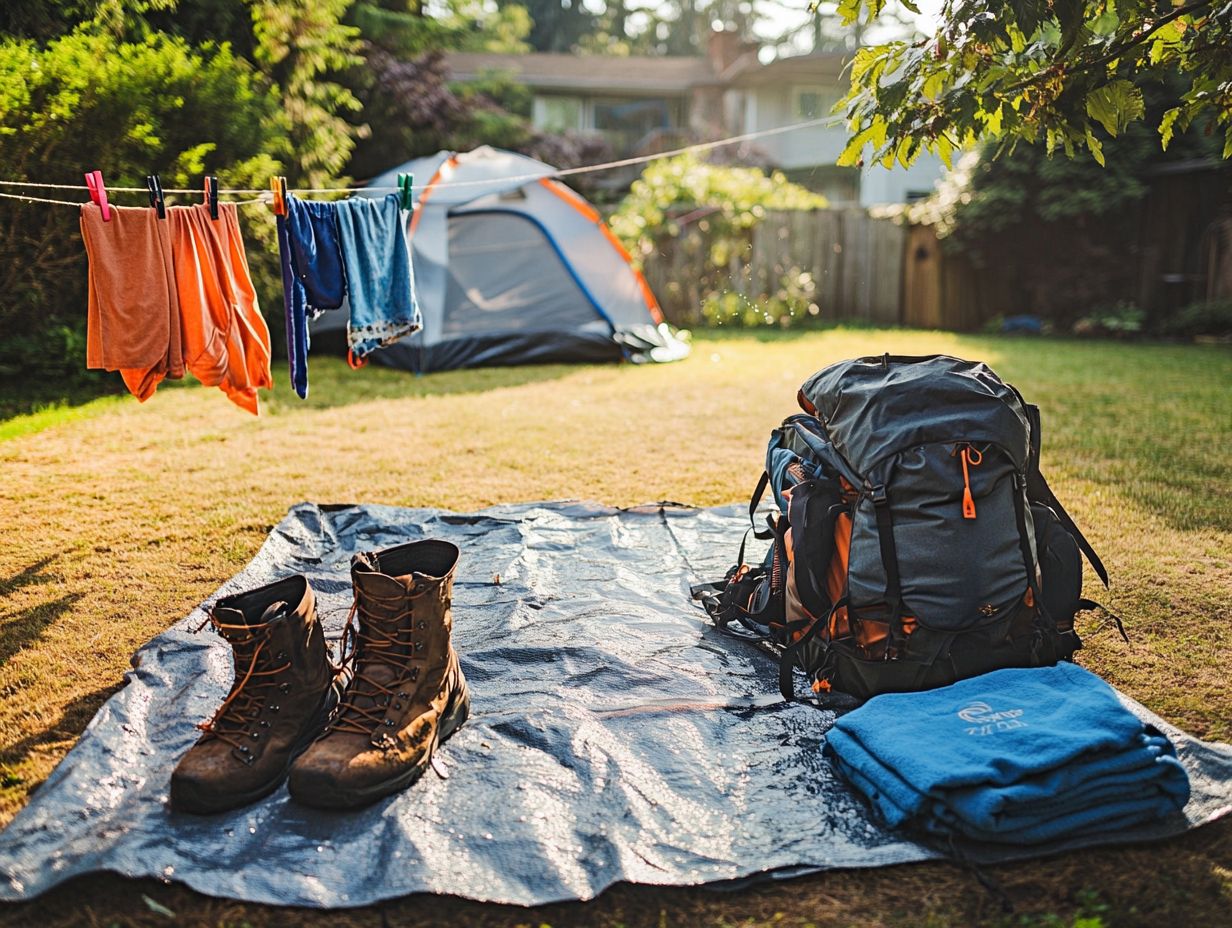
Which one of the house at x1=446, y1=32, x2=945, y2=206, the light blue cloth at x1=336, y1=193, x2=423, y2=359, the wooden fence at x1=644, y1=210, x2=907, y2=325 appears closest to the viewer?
the light blue cloth at x1=336, y1=193, x2=423, y2=359

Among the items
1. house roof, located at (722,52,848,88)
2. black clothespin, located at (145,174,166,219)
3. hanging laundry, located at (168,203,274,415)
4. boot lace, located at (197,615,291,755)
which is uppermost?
house roof, located at (722,52,848,88)

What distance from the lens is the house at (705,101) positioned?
2214cm

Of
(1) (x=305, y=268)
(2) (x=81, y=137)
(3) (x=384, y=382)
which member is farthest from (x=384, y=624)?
(3) (x=384, y=382)

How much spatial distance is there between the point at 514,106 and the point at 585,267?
14.9 meters

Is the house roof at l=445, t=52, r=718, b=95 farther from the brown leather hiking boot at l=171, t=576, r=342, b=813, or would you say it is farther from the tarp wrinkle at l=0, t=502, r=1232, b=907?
the brown leather hiking boot at l=171, t=576, r=342, b=813

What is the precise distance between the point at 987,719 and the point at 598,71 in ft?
81.5

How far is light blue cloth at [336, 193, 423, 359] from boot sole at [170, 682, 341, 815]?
2149 millimetres

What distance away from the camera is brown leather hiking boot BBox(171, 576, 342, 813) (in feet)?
6.27

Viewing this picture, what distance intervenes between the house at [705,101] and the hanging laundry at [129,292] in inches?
736

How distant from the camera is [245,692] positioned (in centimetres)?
206

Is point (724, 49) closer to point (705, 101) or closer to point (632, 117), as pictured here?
point (705, 101)

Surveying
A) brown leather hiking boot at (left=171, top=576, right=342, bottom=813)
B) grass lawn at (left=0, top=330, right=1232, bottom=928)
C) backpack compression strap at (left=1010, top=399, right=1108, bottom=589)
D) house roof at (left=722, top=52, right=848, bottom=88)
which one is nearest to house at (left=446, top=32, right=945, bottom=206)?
house roof at (left=722, top=52, right=848, bottom=88)

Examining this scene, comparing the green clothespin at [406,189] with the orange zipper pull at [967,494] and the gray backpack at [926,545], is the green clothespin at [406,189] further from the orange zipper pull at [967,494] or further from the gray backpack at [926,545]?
the orange zipper pull at [967,494]

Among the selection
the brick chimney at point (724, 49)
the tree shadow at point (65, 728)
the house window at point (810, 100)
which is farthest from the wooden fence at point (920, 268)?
the brick chimney at point (724, 49)
